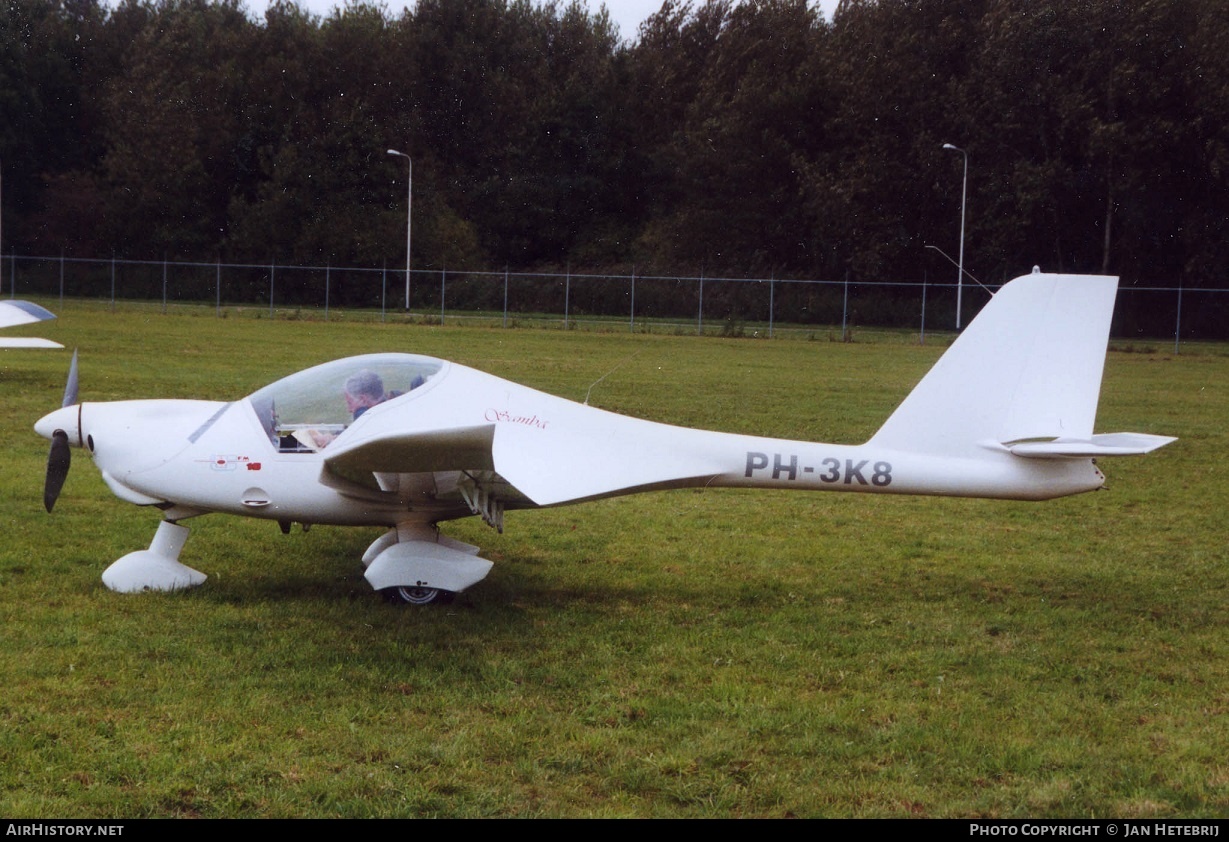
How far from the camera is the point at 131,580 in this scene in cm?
762

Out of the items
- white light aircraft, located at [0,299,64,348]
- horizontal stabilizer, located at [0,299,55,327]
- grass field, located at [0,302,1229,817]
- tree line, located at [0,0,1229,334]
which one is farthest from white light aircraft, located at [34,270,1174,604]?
tree line, located at [0,0,1229,334]

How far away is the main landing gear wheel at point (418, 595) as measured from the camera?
751cm

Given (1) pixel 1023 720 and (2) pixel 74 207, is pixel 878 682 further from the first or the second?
(2) pixel 74 207

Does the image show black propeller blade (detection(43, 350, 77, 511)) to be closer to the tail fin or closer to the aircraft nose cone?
the aircraft nose cone

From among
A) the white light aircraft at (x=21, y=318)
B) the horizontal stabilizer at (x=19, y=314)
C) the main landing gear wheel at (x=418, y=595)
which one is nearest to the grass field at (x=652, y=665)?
the main landing gear wheel at (x=418, y=595)

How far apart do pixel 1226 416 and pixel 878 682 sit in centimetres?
1616

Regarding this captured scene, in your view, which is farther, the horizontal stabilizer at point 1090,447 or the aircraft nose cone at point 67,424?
the aircraft nose cone at point 67,424

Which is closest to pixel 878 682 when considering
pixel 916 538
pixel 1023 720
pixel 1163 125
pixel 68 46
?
pixel 1023 720

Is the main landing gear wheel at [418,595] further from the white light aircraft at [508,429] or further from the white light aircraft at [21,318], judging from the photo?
the white light aircraft at [21,318]

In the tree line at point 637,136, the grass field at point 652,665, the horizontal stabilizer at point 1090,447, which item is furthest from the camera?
the tree line at point 637,136

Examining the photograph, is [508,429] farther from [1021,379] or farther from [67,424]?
[1021,379]

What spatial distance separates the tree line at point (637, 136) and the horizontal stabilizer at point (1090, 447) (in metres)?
42.2

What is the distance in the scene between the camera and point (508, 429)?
7.18 metres

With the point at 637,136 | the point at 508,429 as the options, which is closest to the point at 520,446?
the point at 508,429
